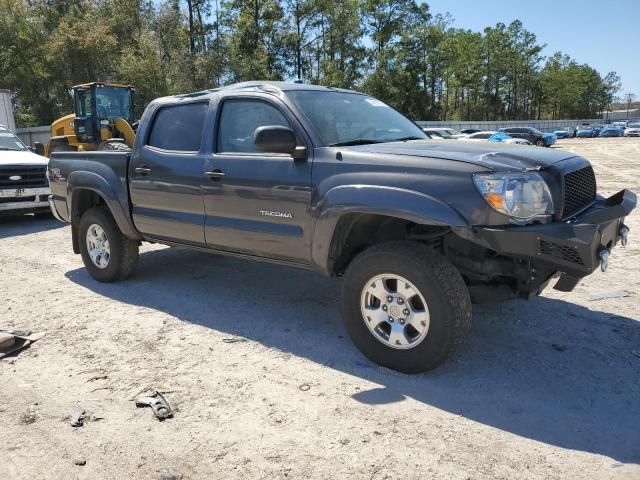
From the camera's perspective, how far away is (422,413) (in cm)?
320

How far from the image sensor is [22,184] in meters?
9.83

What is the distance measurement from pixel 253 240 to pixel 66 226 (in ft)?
22.2

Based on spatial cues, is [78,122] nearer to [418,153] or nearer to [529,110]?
[418,153]

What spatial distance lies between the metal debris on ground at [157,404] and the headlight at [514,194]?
7.40ft

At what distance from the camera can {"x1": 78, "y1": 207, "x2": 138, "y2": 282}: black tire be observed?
5.71 metres

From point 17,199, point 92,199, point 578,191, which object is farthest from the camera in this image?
point 17,199

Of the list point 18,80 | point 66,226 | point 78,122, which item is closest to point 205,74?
point 18,80

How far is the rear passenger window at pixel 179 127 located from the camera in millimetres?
4894

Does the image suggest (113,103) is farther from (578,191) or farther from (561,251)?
(561,251)

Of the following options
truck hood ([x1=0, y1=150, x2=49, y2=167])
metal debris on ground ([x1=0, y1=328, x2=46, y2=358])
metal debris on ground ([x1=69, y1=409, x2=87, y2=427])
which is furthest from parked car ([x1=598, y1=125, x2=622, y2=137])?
metal debris on ground ([x1=69, y1=409, x2=87, y2=427])

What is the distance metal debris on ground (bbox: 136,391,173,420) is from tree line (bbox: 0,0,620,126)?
3877 cm

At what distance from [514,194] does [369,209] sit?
889 millimetres

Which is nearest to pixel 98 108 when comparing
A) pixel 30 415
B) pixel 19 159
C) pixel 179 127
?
pixel 19 159

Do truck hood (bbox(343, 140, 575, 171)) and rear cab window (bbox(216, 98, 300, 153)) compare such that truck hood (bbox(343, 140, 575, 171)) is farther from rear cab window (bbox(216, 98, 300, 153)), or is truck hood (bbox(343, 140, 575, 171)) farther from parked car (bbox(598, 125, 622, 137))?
parked car (bbox(598, 125, 622, 137))
